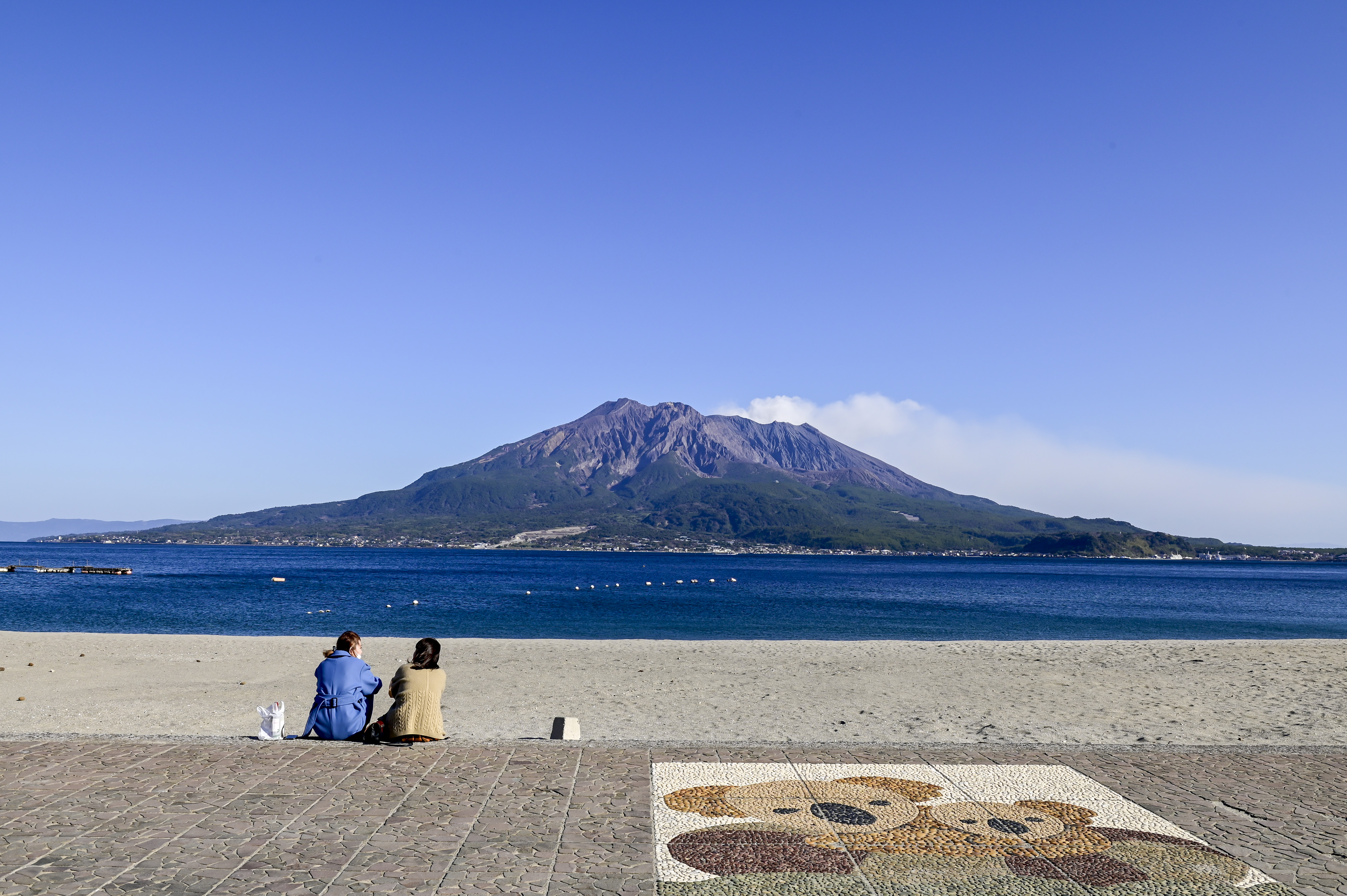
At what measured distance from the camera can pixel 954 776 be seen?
28.8 feet

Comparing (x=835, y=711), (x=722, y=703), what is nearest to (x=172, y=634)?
(x=722, y=703)

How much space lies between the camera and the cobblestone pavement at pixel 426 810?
589 cm

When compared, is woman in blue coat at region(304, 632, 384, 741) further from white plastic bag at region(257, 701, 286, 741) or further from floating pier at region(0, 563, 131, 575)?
floating pier at region(0, 563, 131, 575)

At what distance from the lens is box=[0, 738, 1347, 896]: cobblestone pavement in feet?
19.3

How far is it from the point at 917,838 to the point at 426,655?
5471 mm

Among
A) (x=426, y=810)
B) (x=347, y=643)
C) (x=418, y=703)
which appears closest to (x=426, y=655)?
(x=418, y=703)

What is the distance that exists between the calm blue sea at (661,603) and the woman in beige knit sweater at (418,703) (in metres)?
25.6

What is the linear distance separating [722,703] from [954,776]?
8761 mm

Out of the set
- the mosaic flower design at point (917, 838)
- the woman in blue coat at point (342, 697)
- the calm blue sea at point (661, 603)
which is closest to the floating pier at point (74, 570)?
the calm blue sea at point (661, 603)

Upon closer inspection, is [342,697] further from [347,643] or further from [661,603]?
[661,603]

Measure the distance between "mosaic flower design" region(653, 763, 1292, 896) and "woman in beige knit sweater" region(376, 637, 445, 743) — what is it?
2625 millimetres

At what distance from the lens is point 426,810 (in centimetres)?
739

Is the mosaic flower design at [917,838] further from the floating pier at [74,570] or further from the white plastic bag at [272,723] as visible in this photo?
the floating pier at [74,570]

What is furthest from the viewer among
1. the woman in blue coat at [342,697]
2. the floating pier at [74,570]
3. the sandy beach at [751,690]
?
the floating pier at [74,570]
